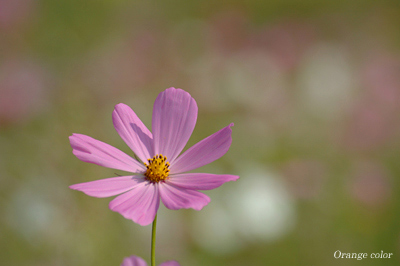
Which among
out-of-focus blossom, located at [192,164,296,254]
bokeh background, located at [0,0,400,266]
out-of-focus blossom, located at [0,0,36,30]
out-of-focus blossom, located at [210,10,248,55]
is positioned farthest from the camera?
out-of-focus blossom, located at [210,10,248,55]

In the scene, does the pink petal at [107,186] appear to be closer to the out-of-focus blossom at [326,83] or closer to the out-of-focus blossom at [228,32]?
the out-of-focus blossom at [326,83]

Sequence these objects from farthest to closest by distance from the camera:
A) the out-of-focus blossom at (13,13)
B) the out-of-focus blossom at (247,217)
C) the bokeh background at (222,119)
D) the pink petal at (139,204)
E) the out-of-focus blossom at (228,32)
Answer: the out-of-focus blossom at (228,32), the out-of-focus blossom at (13,13), the out-of-focus blossom at (247,217), the bokeh background at (222,119), the pink petal at (139,204)

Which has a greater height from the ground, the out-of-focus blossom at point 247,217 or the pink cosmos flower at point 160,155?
the out-of-focus blossom at point 247,217

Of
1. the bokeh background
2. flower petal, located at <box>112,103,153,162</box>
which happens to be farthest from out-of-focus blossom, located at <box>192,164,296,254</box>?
flower petal, located at <box>112,103,153,162</box>

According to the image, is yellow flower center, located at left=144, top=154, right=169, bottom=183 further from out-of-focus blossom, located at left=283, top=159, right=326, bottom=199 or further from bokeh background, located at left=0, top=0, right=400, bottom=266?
out-of-focus blossom, located at left=283, top=159, right=326, bottom=199

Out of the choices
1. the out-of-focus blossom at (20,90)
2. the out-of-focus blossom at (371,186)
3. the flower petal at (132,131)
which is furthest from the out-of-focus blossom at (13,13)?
the flower petal at (132,131)

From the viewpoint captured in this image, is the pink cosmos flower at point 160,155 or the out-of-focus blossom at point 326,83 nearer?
the pink cosmos flower at point 160,155

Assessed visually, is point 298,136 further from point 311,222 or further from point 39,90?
point 39,90

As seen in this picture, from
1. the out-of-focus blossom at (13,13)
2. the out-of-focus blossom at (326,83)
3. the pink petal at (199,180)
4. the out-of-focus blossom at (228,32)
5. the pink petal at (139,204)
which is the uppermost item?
the out-of-focus blossom at (228,32)
